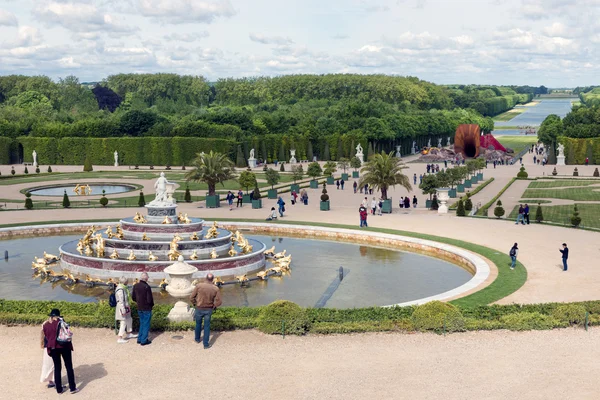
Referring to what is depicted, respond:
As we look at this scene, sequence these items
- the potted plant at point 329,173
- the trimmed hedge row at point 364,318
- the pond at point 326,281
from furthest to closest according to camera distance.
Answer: the potted plant at point 329,173 → the pond at point 326,281 → the trimmed hedge row at point 364,318

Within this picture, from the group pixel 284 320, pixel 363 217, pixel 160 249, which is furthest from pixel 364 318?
pixel 363 217

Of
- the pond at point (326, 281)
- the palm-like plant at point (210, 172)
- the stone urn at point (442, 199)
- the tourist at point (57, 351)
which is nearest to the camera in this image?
the tourist at point (57, 351)

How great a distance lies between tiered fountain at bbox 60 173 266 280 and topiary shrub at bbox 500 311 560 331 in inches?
533

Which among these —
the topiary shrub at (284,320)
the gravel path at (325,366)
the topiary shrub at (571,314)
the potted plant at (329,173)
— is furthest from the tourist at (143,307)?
the potted plant at (329,173)

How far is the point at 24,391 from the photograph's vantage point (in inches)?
635

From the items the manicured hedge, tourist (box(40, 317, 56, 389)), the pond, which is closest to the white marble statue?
the pond

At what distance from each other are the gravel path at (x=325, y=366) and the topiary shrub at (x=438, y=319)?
1.10 ft

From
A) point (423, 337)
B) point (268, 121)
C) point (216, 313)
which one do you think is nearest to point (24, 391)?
point (216, 313)

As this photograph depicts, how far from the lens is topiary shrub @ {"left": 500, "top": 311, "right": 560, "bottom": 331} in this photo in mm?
20516

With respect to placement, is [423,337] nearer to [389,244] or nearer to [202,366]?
[202,366]

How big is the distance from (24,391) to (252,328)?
640 centimetres

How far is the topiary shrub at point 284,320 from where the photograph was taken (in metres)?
20.1

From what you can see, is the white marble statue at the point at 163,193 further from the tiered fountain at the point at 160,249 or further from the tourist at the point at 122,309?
the tourist at the point at 122,309

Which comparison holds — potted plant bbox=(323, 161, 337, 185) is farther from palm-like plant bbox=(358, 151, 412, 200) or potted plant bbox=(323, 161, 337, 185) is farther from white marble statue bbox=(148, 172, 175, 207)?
white marble statue bbox=(148, 172, 175, 207)
